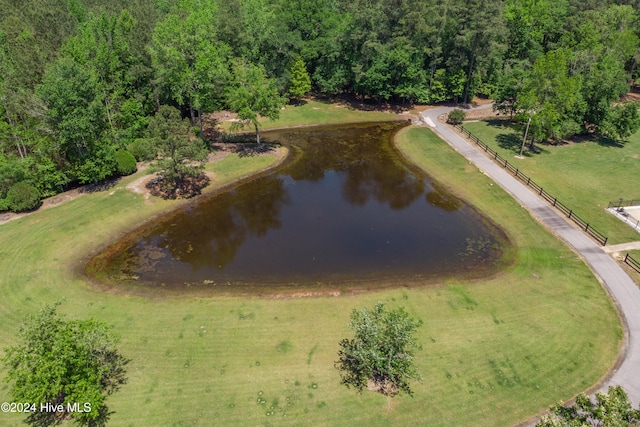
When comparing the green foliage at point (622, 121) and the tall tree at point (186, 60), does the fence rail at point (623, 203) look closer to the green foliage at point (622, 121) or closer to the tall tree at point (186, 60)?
the green foliage at point (622, 121)

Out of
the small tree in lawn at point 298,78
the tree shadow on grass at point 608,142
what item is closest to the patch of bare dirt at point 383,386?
the tree shadow on grass at point 608,142

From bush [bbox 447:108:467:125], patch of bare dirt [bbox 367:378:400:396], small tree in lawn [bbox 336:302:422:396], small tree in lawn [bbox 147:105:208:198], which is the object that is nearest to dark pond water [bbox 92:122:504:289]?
small tree in lawn [bbox 147:105:208:198]

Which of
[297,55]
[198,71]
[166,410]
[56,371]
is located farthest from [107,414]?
[297,55]

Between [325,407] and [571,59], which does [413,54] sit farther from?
[325,407]

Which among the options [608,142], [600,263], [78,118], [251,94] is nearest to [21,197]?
[78,118]

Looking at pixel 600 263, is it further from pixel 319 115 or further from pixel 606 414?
pixel 319 115

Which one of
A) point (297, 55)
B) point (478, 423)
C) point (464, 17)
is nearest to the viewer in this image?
point (478, 423)
